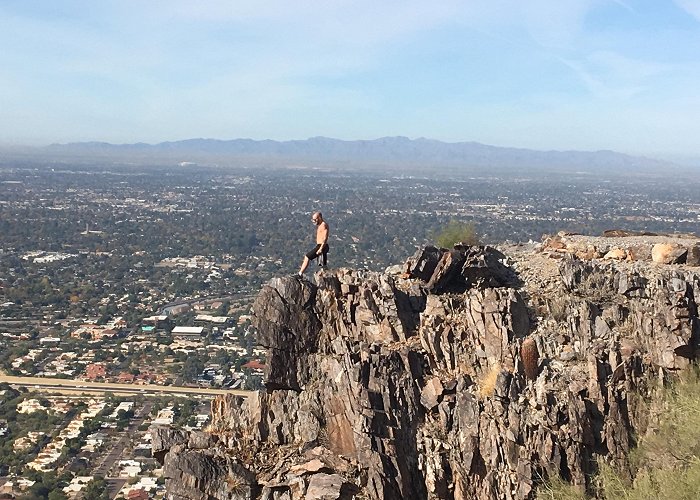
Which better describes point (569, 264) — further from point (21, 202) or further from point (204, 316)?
point (21, 202)

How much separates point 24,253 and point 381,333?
282 ft

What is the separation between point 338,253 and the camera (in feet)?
258

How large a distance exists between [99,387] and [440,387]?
1279 inches

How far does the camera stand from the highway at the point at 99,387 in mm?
39062

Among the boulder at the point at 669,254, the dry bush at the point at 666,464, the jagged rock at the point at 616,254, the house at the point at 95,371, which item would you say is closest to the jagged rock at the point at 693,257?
the boulder at the point at 669,254

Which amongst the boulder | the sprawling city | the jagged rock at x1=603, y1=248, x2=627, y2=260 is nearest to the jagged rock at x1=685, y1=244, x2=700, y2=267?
the boulder

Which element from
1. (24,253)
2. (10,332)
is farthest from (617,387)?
(24,253)

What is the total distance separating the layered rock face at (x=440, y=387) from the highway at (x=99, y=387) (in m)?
26.5

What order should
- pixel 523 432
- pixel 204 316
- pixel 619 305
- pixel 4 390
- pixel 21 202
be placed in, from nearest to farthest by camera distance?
pixel 523 432 < pixel 619 305 < pixel 4 390 < pixel 204 316 < pixel 21 202

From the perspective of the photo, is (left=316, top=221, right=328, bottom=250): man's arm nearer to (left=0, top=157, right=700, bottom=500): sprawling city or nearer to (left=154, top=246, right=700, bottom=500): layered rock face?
(left=154, top=246, right=700, bottom=500): layered rock face

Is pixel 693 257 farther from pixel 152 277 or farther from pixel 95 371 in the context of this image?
pixel 152 277

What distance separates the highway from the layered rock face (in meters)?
26.5

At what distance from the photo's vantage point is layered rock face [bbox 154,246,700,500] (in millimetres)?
10922

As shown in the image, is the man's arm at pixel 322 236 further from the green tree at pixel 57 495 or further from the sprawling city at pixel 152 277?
the green tree at pixel 57 495
